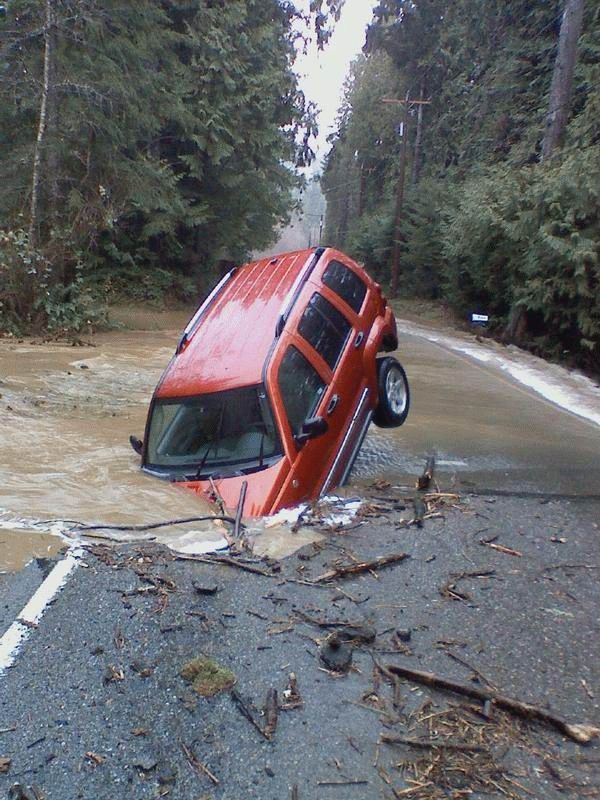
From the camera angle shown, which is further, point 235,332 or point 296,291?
point 296,291

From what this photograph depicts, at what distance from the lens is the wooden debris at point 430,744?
2775 mm

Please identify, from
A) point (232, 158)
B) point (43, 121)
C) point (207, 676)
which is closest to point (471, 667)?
point (207, 676)

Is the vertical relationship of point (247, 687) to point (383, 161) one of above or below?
below

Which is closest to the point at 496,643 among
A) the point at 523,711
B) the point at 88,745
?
the point at 523,711

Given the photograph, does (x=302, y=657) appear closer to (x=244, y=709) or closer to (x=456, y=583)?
(x=244, y=709)

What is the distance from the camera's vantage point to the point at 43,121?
17.4 m

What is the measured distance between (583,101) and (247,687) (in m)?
24.1

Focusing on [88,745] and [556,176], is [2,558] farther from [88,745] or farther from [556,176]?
[556,176]

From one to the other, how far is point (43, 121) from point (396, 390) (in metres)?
12.9

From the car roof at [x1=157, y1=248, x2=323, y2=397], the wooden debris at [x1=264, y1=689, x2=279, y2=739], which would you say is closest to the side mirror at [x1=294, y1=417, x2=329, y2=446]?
the car roof at [x1=157, y1=248, x2=323, y2=397]

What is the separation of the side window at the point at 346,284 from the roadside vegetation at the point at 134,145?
10.2 m

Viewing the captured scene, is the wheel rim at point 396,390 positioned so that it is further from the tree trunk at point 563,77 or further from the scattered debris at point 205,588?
the tree trunk at point 563,77

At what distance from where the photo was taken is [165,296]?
2666 centimetres

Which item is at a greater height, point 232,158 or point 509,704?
point 232,158
